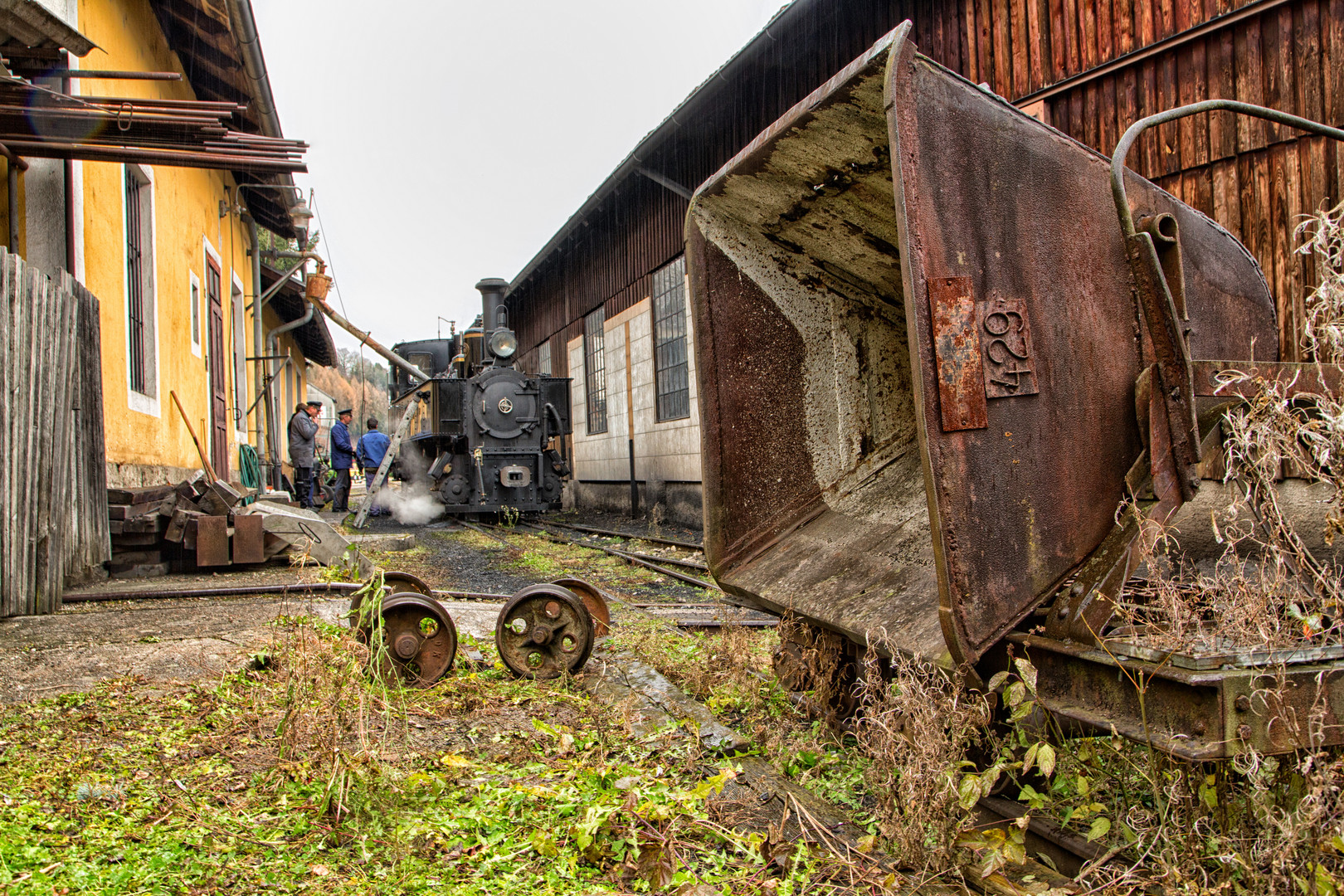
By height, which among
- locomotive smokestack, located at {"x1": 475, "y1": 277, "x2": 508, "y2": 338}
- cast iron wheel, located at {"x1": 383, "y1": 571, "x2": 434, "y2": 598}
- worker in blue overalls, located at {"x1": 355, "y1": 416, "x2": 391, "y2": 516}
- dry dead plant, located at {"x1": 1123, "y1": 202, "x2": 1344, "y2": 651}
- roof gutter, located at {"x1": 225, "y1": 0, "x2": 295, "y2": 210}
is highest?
roof gutter, located at {"x1": 225, "y1": 0, "x2": 295, "y2": 210}


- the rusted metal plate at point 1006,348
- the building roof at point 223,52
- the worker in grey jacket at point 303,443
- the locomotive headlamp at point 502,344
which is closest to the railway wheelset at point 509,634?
the rusted metal plate at point 1006,348

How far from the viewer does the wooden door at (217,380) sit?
12.3 metres

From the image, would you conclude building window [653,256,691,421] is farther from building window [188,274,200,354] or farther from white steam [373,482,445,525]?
building window [188,274,200,354]

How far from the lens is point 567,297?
20812 mm

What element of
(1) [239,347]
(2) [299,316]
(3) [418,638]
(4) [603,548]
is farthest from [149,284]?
(2) [299,316]

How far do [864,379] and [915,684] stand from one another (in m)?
2.14

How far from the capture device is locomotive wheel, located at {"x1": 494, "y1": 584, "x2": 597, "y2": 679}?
396 cm

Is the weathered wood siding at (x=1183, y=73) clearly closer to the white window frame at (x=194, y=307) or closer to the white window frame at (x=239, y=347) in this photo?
the white window frame at (x=194, y=307)

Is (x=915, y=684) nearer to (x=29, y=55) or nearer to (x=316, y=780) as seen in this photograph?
(x=316, y=780)

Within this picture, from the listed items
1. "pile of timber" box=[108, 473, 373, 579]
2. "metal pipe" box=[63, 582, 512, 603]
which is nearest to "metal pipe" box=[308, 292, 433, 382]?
"pile of timber" box=[108, 473, 373, 579]

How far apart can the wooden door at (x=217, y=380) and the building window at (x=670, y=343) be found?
6.47 metres

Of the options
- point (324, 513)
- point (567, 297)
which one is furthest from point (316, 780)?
point (567, 297)

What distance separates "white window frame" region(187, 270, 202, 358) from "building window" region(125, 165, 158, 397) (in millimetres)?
1774

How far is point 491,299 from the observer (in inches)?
717
